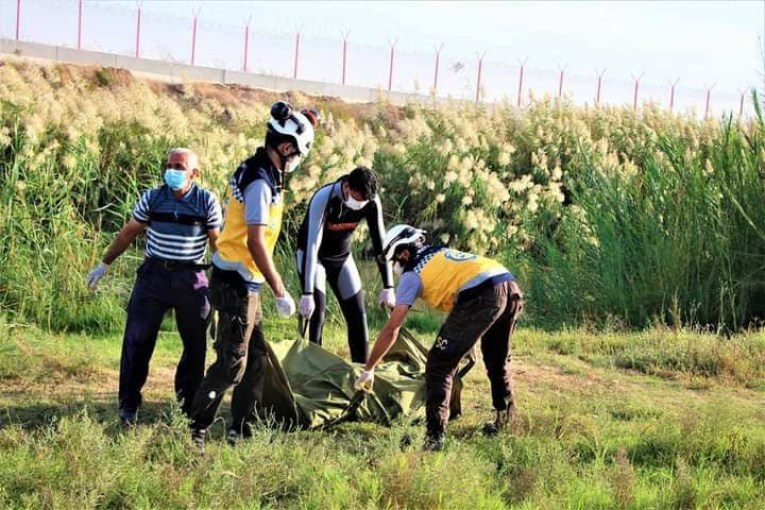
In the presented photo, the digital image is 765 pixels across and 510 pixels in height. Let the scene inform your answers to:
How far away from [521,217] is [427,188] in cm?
150

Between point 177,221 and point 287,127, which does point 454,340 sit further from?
point 177,221

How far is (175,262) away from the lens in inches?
273

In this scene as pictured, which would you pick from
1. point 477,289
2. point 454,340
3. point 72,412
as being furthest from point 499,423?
point 72,412

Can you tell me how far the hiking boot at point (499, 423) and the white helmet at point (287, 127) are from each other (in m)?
2.23

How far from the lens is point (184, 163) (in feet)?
22.7

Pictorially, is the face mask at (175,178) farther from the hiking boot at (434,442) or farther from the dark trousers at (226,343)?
the hiking boot at (434,442)

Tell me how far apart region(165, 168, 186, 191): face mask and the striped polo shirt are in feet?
0.32

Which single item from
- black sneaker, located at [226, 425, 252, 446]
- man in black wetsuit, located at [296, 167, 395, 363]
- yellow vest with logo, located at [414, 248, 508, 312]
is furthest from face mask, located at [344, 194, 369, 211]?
black sneaker, located at [226, 425, 252, 446]

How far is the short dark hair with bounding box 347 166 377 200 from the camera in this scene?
7.79 metres

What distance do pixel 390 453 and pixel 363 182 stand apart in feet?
7.27

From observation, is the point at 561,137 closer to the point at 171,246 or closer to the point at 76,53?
the point at 171,246

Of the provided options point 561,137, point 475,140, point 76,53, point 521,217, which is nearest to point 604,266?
point 521,217

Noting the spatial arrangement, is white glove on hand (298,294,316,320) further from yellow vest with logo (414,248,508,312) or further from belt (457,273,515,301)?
belt (457,273,515,301)

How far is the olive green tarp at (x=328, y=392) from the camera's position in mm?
7215
